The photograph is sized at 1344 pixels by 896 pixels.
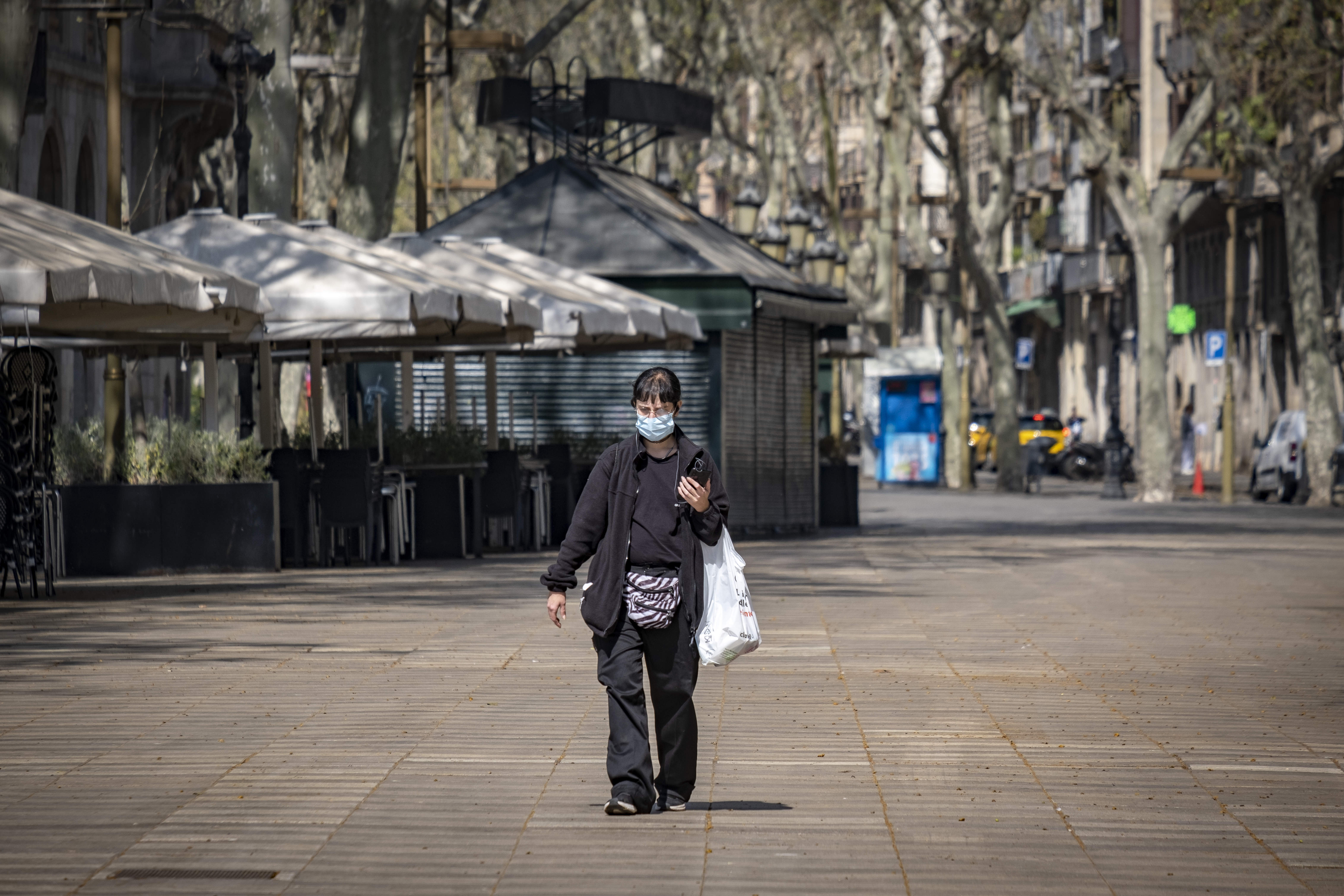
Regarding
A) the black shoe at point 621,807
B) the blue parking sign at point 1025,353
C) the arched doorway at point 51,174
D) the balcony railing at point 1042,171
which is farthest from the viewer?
the balcony railing at point 1042,171

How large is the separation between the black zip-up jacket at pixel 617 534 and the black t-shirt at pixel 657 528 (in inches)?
0.9

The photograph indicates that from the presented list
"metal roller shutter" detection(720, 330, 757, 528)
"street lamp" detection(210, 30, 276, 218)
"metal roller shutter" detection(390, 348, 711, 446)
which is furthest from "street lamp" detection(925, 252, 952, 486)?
"street lamp" detection(210, 30, 276, 218)

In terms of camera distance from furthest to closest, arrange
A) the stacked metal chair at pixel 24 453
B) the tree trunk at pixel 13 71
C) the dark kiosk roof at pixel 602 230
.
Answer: the dark kiosk roof at pixel 602 230
the tree trunk at pixel 13 71
the stacked metal chair at pixel 24 453

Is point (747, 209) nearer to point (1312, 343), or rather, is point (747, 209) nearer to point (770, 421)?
point (770, 421)

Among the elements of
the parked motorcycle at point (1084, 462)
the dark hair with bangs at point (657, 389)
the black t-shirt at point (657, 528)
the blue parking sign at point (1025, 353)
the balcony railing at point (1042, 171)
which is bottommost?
the parked motorcycle at point (1084, 462)

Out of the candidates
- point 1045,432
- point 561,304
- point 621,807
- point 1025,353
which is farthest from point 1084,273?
point 621,807

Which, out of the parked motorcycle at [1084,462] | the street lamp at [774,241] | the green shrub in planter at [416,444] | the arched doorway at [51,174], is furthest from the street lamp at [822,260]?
the parked motorcycle at [1084,462]

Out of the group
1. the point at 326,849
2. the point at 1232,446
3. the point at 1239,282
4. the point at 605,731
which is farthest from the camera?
the point at 1239,282

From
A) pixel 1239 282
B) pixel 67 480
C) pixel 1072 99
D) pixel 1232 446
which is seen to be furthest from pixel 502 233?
pixel 1239 282

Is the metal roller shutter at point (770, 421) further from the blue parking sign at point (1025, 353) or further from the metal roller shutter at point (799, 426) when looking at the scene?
the blue parking sign at point (1025, 353)

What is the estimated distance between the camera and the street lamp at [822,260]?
32188 millimetres

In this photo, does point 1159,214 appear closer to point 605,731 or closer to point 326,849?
point 605,731

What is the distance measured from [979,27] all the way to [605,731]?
26.9 meters

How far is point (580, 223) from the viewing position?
25219 mm
